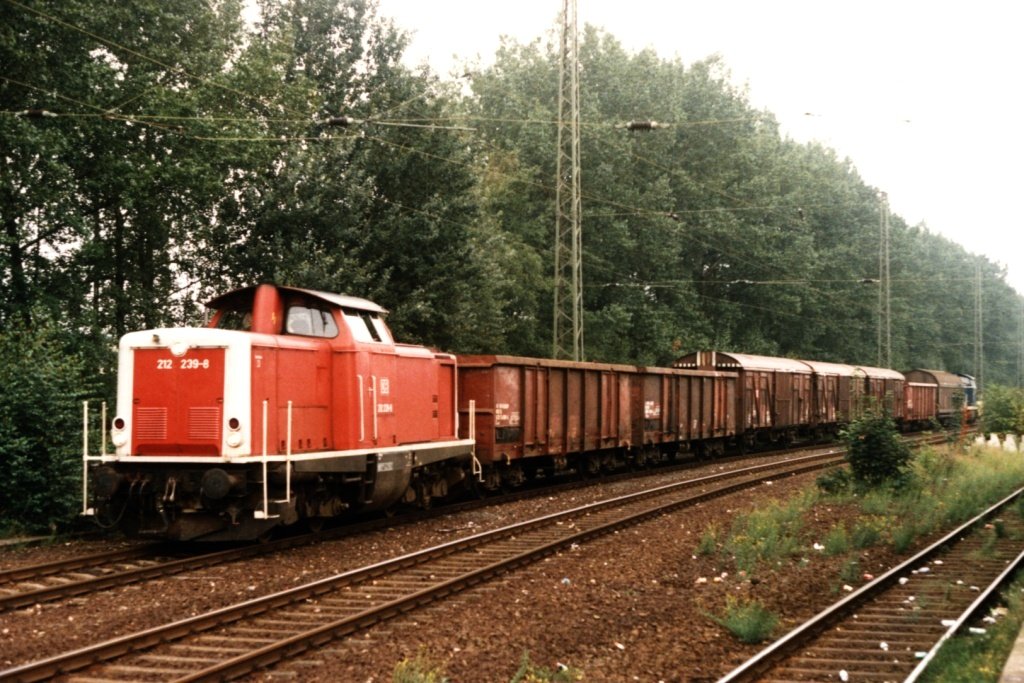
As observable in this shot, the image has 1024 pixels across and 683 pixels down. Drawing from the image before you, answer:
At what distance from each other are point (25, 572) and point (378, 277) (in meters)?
16.2

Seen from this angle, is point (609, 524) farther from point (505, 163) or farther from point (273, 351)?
point (505, 163)

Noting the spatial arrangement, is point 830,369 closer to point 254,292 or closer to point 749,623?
point 254,292

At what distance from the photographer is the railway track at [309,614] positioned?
295 inches

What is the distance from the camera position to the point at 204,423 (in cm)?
1246

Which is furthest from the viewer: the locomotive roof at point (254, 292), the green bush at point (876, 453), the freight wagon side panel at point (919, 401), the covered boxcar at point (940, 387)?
the covered boxcar at point (940, 387)

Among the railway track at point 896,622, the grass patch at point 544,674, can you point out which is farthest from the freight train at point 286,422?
the railway track at point 896,622

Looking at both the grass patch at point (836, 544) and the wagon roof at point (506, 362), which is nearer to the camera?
the grass patch at point (836, 544)

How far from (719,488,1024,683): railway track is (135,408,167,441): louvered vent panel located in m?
7.97

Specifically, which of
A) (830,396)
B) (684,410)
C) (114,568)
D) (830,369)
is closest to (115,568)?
(114,568)

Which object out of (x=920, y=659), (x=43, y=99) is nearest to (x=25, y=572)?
(x=920, y=659)

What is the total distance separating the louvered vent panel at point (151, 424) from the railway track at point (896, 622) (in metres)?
7.97

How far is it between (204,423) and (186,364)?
2.61ft

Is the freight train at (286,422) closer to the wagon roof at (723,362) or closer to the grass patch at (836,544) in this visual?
the grass patch at (836,544)

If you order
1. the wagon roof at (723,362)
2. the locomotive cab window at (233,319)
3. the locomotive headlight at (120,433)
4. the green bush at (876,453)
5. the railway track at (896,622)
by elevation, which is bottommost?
the railway track at (896,622)
